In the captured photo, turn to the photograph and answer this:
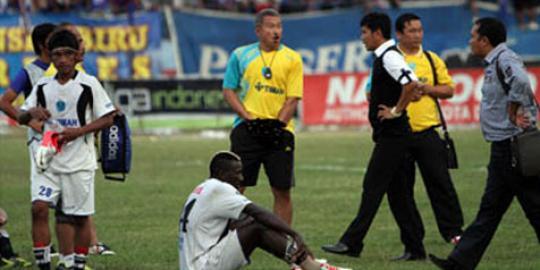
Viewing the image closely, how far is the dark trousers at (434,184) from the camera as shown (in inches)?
508

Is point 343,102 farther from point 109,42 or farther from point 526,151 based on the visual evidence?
point 526,151

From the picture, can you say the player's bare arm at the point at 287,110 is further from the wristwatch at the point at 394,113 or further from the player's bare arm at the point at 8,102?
the player's bare arm at the point at 8,102

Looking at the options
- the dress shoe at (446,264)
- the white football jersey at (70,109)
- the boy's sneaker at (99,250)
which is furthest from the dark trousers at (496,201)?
the boy's sneaker at (99,250)

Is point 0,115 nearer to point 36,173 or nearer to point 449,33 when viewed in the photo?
point 449,33

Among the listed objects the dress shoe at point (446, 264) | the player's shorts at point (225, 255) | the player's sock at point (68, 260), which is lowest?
the dress shoe at point (446, 264)

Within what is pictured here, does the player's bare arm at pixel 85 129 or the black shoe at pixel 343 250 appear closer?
the player's bare arm at pixel 85 129

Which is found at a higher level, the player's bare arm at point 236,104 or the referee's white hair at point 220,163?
the player's bare arm at point 236,104

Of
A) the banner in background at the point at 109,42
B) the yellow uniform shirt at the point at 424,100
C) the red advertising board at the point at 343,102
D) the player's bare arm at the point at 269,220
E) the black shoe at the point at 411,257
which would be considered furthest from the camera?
the banner in background at the point at 109,42

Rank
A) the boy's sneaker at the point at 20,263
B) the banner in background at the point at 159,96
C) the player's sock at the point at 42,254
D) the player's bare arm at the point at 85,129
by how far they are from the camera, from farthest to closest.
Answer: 1. the banner in background at the point at 159,96
2. the boy's sneaker at the point at 20,263
3. the player's sock at the point at 42,254
4. the player's bare arm at the point at 85,129

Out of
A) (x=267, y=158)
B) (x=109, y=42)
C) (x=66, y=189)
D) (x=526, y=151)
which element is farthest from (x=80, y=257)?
(x=109, y=42)

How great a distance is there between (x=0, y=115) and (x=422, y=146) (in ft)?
68.3

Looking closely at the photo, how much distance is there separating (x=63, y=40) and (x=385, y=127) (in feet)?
10.8

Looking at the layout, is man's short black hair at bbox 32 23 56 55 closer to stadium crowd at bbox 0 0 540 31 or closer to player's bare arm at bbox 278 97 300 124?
player's bare arm at bbox 278 97 300 124

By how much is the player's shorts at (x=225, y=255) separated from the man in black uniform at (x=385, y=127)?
3.08 m
